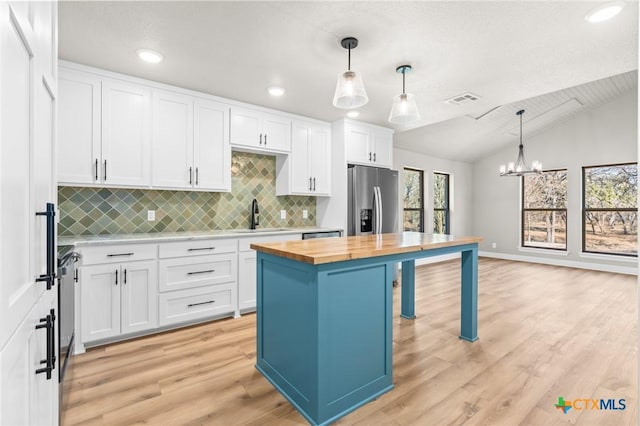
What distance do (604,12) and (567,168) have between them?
556 centimetres

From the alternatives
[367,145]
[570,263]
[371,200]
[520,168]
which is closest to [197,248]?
[371,200]

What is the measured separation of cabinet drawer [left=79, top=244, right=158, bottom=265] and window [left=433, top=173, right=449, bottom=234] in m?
5.87

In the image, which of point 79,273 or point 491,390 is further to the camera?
point 79,273

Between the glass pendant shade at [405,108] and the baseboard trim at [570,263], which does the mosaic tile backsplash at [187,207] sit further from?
the baseboard trim at [570,263]

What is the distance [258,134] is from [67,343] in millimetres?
2665

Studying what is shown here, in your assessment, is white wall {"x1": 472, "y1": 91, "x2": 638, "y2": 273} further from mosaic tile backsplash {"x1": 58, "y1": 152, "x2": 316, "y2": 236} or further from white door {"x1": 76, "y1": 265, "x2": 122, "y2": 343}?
white door {"x1": 76, "y1": 265, "x2": 122, "y2": 343}

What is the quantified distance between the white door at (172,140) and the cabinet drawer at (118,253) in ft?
2.24

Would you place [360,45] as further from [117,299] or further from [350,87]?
[117,299]

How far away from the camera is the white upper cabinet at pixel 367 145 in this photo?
441 cm

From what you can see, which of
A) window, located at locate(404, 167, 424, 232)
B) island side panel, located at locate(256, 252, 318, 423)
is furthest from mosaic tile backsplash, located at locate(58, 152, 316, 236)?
window, located at locate(404, 167, 424, 232)

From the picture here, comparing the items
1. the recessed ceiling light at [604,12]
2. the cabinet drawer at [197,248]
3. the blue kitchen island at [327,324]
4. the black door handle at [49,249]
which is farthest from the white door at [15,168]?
the recessed ceiling light at [604,12]

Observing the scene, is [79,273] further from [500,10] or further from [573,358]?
[573,358]

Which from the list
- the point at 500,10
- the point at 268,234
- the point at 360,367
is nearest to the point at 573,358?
the point at 360,367

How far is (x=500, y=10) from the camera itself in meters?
2.04
